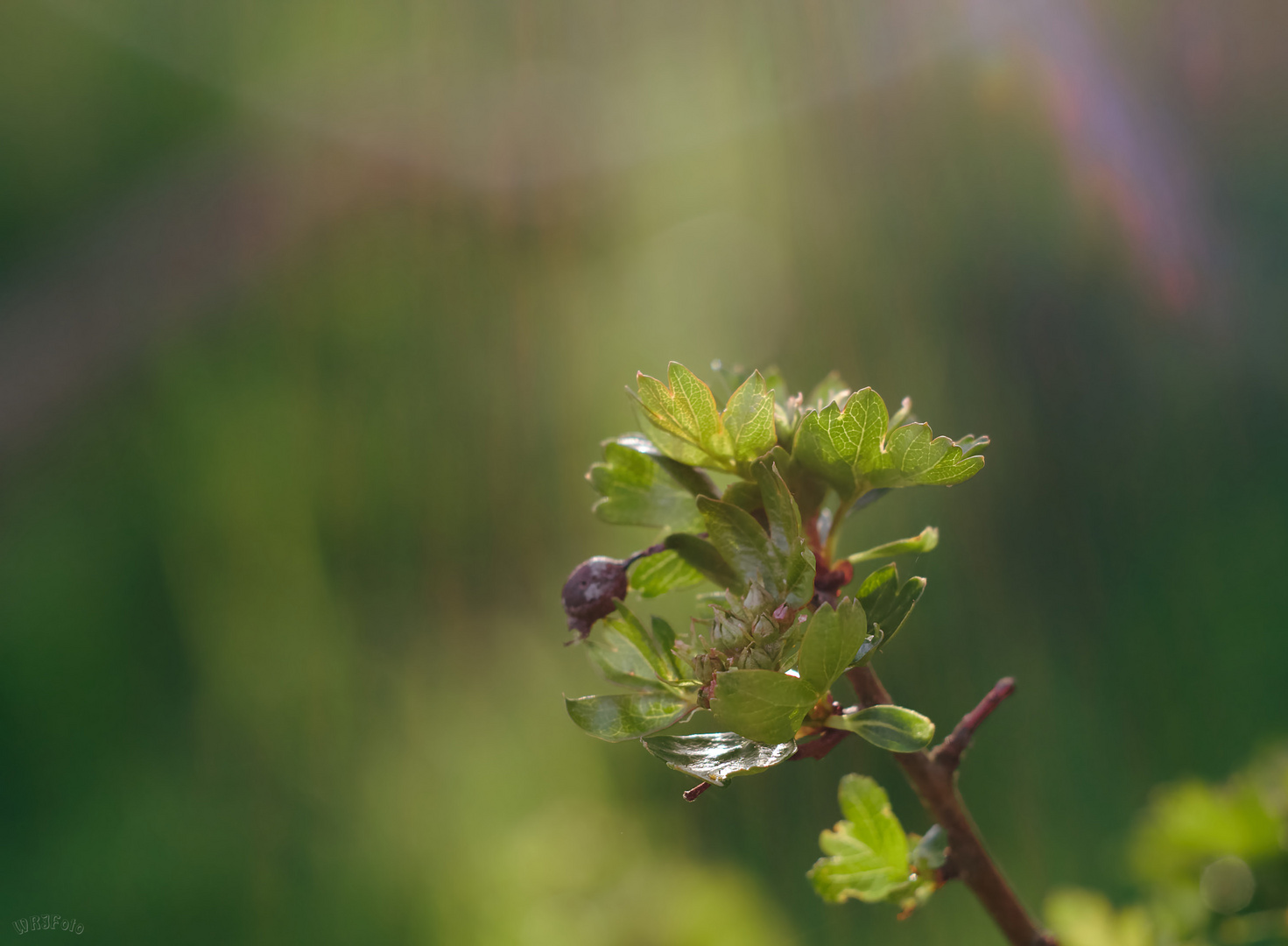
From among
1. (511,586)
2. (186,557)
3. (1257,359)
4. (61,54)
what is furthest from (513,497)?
(1257,359)

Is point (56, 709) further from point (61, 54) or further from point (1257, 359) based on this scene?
point (1257, 359)

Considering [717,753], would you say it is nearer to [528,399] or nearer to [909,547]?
[909,547]

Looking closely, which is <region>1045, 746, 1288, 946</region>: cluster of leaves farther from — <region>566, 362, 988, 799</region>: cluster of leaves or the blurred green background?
the blurred green background

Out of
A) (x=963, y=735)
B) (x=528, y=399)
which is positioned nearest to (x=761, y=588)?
(x=963, y=735)

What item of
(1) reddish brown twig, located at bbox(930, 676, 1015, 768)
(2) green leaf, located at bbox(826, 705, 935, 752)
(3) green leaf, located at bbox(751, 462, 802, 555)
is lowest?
(1) reddish brown twig, located at bbox(930, 676, 1015, 768)

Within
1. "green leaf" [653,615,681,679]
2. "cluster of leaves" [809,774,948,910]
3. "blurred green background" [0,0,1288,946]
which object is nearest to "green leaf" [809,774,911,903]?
"cluster of leaves" [809,774,948,910]

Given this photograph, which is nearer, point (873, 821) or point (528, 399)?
point (873, 821)
